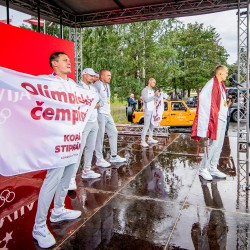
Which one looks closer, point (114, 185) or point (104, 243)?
point (104, 243)

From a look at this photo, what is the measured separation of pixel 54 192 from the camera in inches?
109

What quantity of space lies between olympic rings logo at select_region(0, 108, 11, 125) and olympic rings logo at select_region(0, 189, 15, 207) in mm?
1731

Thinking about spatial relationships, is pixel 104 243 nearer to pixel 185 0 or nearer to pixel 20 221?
pixel 20 221

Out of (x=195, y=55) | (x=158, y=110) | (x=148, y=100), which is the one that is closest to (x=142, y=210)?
(x=148, y=100)

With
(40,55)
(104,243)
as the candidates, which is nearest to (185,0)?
(40,55)

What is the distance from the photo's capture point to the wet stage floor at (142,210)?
278 cm

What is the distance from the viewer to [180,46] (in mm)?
29094

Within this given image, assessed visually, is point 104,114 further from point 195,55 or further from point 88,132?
point 195,55

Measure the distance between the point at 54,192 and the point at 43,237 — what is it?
0.45 metres

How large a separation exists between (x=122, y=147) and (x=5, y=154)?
17.6ft

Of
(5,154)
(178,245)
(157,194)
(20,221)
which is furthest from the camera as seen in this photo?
(157,194)

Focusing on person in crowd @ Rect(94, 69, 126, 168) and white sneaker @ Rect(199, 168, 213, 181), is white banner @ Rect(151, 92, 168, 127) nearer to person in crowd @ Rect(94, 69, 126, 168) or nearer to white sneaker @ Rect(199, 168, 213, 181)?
person in crowd @ Rect(94, 69, 126, 168)

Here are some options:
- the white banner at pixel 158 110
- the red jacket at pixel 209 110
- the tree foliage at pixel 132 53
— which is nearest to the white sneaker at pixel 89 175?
the red jacket at pixel 209 110

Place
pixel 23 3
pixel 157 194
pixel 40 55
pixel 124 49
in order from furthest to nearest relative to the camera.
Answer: pixel 124 49, pixel 23 3, pixel 40 55, pixel 157 194
